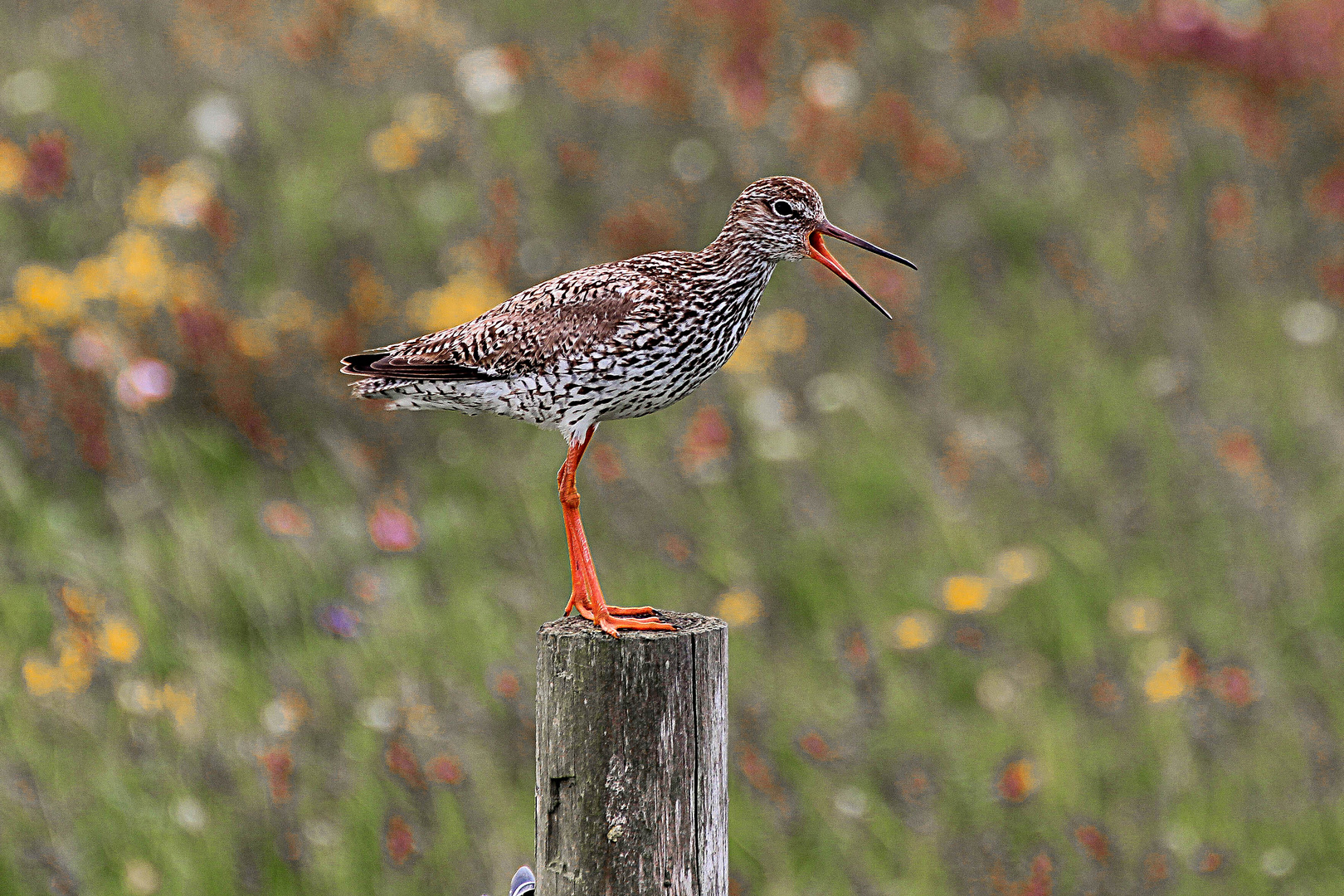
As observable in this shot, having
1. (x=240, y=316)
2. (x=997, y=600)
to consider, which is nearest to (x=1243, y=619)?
(x=997, y=600)

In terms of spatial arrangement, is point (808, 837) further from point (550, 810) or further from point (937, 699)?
point (550, 810)

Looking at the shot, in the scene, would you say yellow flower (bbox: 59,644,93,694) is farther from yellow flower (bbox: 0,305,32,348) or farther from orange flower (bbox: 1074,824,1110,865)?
orange flower (bbox: 1074,824,1110,865)

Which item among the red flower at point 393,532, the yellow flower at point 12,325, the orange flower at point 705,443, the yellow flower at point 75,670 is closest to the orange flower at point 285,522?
the red flower at point 393,532

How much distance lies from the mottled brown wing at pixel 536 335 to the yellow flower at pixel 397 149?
16.8 feet

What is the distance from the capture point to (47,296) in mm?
5711

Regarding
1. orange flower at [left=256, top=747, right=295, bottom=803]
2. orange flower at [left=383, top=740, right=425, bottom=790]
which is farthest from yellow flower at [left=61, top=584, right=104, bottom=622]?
orange flower at [left=383, top=740, right=425, bottom=790]

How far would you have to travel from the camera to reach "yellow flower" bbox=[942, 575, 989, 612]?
4.90 metres

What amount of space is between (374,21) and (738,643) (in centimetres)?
643

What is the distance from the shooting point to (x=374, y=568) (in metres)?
5.31

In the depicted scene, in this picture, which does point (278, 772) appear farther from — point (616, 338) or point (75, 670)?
point (616, 338)

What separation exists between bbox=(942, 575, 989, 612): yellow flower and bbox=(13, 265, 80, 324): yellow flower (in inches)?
152

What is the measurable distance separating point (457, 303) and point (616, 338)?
3.45 m

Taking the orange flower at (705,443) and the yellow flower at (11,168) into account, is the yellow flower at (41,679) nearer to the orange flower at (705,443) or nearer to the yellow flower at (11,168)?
the orange flower at (705,443)

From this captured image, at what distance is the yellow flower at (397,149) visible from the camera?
7.44 meters
